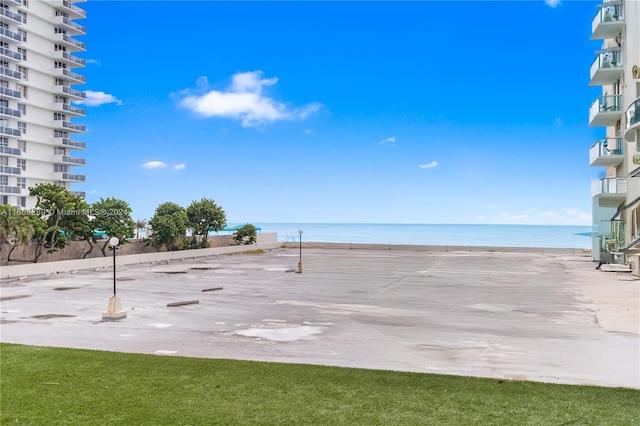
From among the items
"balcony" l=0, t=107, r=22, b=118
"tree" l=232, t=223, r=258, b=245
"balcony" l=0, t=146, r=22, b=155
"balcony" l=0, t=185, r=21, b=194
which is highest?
"balcony" l=0, t=107, r=22, b=118

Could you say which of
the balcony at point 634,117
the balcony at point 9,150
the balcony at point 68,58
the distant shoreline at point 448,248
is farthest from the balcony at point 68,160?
the balcony at point 634,117

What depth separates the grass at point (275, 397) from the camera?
8.63 m

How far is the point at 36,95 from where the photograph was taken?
71.2m

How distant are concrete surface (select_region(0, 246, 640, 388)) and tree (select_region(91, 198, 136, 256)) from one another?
9.85 m

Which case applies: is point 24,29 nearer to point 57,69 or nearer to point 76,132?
point 57,69

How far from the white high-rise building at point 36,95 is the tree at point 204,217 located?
→ 2620 centimetres

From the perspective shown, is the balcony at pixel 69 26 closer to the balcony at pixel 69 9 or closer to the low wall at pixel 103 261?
the balcony at pixel 69 9

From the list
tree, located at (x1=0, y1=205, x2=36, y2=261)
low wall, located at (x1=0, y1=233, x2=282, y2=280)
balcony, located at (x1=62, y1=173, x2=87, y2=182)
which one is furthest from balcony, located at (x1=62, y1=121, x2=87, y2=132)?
tree, located at (x1=0, y1=205, x2=36, y2=261)

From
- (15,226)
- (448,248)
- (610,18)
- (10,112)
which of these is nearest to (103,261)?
(15,226)

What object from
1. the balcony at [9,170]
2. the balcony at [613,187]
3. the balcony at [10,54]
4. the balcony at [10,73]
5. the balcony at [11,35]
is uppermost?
the balcony at [11,35]

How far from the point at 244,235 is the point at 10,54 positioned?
126ft

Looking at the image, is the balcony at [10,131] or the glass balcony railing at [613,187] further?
the balcony at [10,131]

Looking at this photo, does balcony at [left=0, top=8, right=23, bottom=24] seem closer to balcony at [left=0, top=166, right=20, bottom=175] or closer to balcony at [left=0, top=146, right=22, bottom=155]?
balcony at [left=0, top=146, right=22, bottom=155]

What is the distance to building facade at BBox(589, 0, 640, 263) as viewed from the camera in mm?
35562
